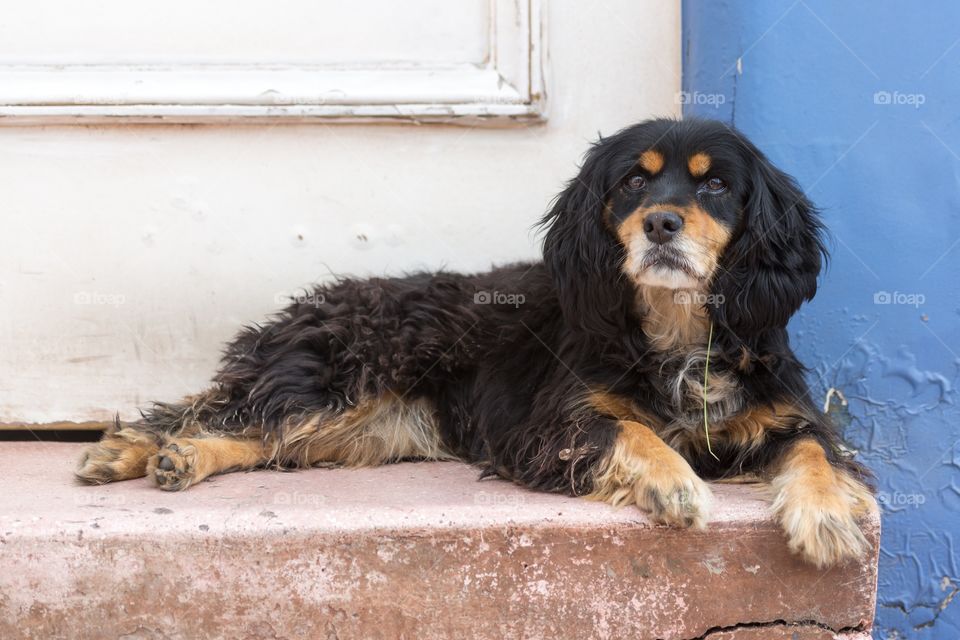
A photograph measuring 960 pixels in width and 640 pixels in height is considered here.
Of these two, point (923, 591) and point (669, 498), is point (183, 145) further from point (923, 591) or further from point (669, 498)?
point (923, 591)

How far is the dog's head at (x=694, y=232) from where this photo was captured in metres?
2.85

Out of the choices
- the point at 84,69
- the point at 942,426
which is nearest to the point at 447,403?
the point at 942,426

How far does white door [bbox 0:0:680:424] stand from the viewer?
402cm

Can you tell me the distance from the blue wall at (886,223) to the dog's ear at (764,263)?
0.60 meters

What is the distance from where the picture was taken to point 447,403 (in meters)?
3.66

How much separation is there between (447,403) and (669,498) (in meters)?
1.36

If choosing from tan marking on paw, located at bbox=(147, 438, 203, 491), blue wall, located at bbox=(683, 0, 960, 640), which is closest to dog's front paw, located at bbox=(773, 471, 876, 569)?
blue wall, located at bbox=(683, 0, 960, 640)

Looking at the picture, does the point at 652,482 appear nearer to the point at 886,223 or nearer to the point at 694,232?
the point at 694,232

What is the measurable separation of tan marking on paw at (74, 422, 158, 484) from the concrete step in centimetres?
51
